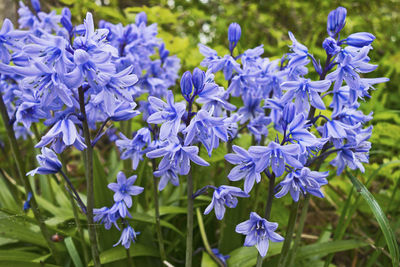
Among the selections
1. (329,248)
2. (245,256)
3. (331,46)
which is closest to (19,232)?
(245,256)

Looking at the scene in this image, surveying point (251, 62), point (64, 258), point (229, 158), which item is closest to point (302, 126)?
A: point (229, 158)

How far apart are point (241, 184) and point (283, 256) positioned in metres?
0.53

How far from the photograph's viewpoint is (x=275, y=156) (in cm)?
149

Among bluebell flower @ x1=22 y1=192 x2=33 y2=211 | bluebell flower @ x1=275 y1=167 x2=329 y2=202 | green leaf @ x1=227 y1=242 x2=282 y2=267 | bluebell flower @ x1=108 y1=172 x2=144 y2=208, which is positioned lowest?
green leaf @ x1=227 y1=242 x2=282 y2=267

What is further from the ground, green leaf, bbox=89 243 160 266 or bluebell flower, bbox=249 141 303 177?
bluebell flower, bbox=249 141 303 177

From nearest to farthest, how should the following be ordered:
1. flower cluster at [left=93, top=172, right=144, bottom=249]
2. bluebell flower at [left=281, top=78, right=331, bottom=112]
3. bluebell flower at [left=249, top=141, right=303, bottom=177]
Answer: bluebell flower at [left=249, top=141, right=303, bottom=177] < bluebell flower at [left=281, top=78, right=331, bottom=112] < flower cluster at [left=93, top=172, right=144, bottom=249]

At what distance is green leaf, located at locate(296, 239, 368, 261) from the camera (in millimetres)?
2178

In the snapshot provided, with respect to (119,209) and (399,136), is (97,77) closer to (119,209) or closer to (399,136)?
(119,209)

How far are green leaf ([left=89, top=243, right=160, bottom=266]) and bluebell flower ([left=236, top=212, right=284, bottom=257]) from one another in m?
0.88

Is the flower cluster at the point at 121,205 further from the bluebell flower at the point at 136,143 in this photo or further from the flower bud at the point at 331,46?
the flower bud at the point at 331,46

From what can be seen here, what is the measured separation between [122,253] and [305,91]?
1.49 metres

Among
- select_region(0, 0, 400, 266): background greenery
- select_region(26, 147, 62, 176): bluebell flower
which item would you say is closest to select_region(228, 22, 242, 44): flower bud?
select_region(0, 0, 400, 266): background greenery

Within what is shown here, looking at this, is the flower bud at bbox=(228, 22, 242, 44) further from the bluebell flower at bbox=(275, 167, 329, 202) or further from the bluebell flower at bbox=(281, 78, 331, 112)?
the bluebell flower at bbox=(275, 167, 329, 202)

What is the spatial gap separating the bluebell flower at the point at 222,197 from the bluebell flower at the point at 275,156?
0.22 metres
